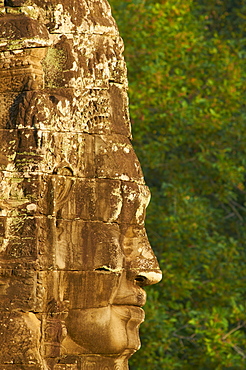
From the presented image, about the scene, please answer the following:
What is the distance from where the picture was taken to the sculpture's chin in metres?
7.66

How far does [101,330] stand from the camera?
7715 millimetres

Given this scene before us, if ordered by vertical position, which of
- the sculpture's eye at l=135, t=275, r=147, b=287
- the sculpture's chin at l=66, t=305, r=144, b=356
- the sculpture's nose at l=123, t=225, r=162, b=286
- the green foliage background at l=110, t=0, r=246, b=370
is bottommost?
the green foliage background at l=110, t=0, r=246, b=370

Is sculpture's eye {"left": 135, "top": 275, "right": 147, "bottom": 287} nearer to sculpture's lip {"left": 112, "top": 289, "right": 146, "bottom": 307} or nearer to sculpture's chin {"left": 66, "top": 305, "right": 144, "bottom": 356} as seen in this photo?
sculpture's lip {"left": 112, "top": 289, "right": 146, "bottom": 307}

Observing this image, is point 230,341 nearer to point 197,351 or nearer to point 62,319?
point 197,351

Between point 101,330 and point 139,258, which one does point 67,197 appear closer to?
point 139,258

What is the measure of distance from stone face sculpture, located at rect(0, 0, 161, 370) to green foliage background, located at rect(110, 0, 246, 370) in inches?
218


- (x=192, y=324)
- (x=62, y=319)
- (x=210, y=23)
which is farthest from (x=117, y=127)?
(x=210, y=23)

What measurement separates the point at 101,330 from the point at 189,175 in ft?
24.0

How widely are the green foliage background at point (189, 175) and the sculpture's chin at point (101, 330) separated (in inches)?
213

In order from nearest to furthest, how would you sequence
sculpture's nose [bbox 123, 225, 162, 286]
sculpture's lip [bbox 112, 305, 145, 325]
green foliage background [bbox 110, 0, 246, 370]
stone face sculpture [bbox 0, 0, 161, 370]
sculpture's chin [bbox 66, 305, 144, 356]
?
stone face sculpture [bbox 0, 0, 161, 370] < sculpture's chin [bbox 66, 305, 144, 356] < sculpture's lip [bbox 112, 305, 145, 325] < sculpture's nose [bbox 123, 225, 162, 286] < green foliage background [bbox 110, 0, 246, 370]

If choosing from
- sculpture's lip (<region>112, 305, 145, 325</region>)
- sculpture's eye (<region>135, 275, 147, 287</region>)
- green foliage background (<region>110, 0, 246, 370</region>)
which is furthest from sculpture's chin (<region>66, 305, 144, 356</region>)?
green foliage background (<region>110, 0, 246, 370</region>)

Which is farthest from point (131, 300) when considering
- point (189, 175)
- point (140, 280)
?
point (189, 175)

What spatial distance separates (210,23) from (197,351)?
18.6 ft

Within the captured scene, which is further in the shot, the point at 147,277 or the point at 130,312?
the point at 147,277
